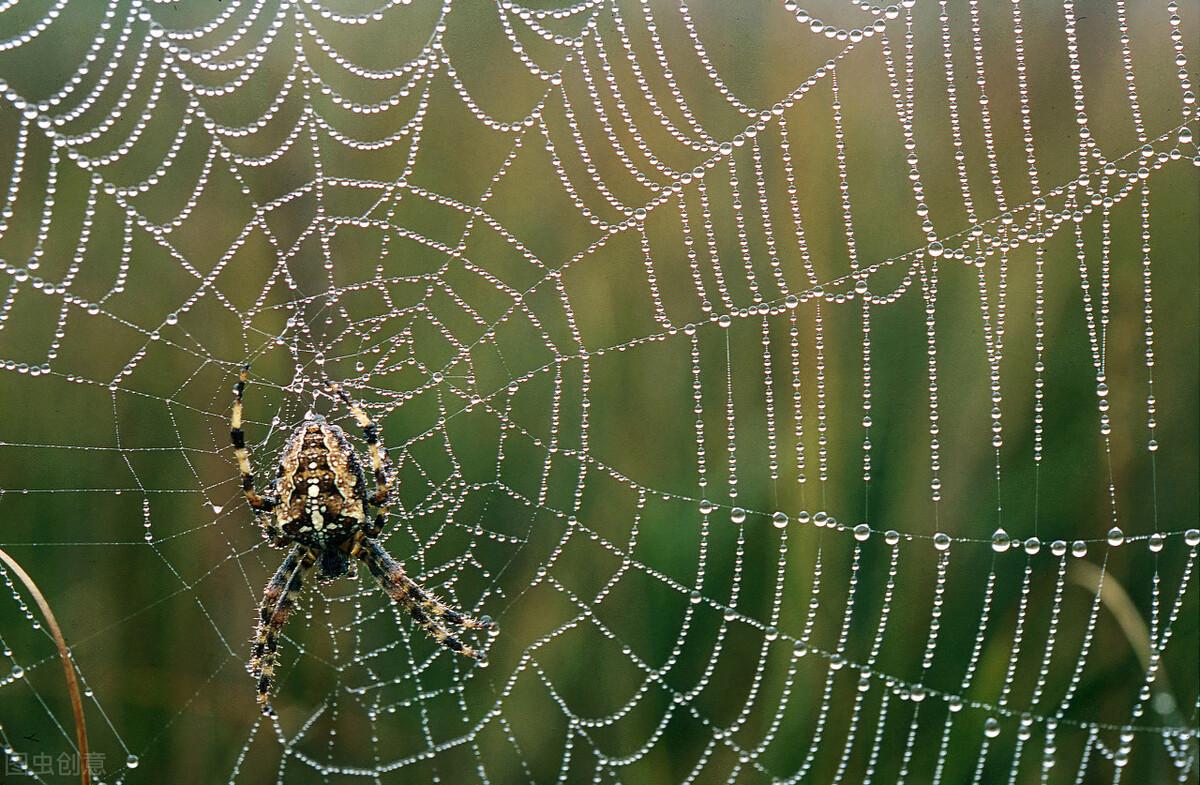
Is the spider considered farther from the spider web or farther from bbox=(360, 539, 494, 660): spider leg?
the spider web

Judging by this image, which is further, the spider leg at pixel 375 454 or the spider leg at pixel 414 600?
the spider leg at pixel 414 600

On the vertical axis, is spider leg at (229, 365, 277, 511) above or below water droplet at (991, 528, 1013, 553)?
above

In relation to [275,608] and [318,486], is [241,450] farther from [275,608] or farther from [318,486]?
[275,608]

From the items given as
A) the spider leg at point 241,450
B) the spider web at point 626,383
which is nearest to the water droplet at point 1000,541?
the spider web at point 626,383

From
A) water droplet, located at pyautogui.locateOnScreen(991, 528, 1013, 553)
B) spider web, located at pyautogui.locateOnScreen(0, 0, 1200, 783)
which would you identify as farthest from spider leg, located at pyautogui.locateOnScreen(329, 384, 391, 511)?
water droplet, located at pyautogui.locateOnScreen(991, 528, 1013, 553)

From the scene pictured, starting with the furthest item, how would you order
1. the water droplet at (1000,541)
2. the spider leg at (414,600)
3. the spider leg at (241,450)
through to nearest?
the water droplet at (1000,541), the spider leg at (414,600), the spider leg at (241,450)

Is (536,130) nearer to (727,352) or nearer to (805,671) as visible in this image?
(727,352)

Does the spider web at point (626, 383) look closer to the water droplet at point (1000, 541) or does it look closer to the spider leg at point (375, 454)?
the water droplet at point (1000, 541)

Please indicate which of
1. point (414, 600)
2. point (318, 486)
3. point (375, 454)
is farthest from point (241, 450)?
point (414, 600)
